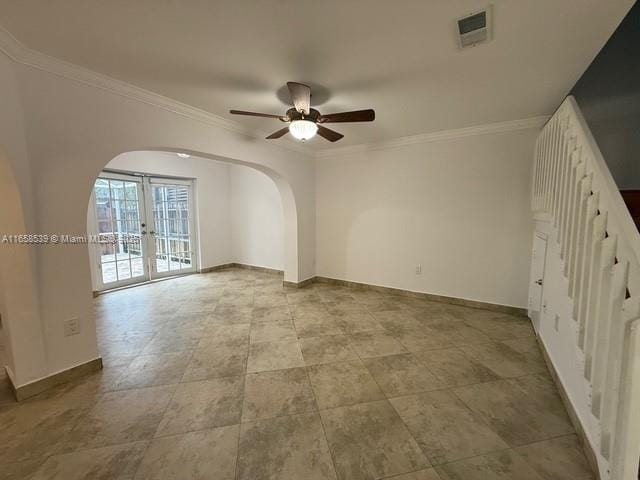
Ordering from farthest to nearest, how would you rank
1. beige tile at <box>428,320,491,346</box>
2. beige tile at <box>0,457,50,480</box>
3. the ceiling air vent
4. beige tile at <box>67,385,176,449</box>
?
beige tile at <box>428,320,491,346</box>, beige tile at <box>67,385,176,449</box>, the ceiling air vent, beige tile at <box>0,457,50,480</box>

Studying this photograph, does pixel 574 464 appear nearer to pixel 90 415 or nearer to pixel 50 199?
pixel 90 415

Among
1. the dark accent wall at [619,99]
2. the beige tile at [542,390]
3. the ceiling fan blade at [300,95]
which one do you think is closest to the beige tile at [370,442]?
the beige tile at [542,390]

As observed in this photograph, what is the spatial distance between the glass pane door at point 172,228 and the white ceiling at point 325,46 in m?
3.31

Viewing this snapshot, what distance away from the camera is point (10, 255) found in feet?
6.16

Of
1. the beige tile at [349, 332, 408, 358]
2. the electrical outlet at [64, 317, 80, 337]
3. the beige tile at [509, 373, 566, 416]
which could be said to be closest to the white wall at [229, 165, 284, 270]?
the beige tile at [349, 332, 408, 358]

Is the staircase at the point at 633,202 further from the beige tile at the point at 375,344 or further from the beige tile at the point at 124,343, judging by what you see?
the beige tile at the point at 124,343

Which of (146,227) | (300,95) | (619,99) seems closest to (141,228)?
(146,227)

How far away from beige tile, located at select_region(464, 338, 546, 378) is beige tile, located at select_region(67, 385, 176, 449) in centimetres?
276

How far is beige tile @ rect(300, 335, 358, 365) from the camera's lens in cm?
251

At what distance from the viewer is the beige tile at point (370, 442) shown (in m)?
1.44

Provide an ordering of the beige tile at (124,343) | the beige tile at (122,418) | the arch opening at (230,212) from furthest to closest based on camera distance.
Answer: the arch opening at (230,212) → the beige tile at (124,343) → the beige tile at (122,418)

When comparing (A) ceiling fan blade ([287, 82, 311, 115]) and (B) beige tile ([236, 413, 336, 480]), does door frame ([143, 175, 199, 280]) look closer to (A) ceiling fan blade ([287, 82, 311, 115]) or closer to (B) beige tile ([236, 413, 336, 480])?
(A) ceiling fan blade ([287, 82, 311, 115])

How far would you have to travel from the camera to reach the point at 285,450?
5.09 feet

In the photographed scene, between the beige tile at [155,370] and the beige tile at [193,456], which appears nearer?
the beige tile at [193,456]
